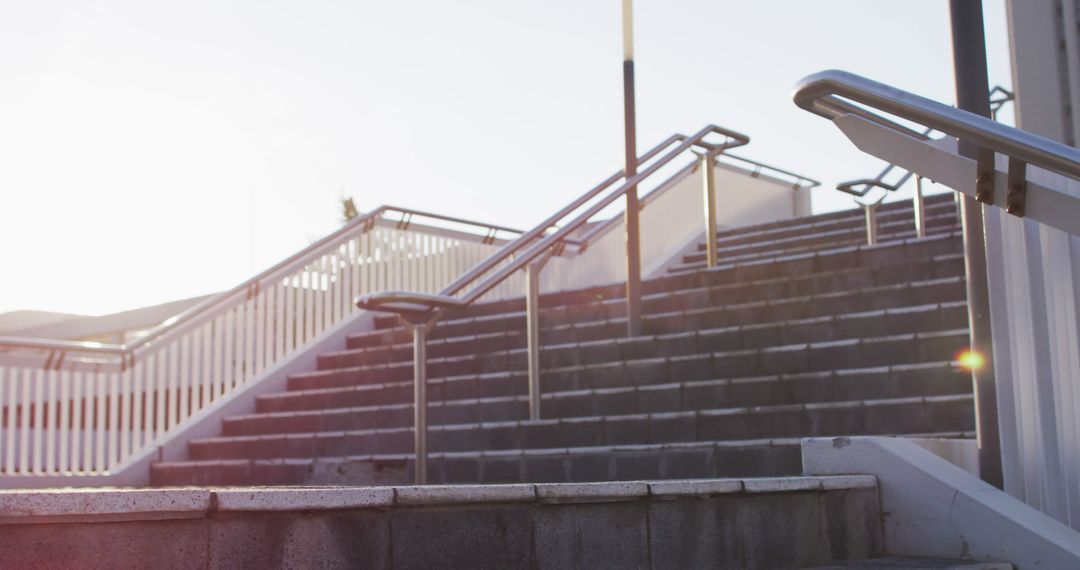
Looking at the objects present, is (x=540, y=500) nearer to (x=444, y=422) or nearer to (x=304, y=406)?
(x=444, y=422)

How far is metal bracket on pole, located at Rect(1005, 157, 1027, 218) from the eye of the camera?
2799mm

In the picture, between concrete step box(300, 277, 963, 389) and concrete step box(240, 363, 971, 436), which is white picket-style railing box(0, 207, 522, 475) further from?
concrete step box(300, 277, 963, 389)

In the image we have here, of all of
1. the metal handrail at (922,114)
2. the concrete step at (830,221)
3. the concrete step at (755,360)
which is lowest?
the concrete step at (755,360)

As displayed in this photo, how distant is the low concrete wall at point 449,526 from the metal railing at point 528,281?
242cm

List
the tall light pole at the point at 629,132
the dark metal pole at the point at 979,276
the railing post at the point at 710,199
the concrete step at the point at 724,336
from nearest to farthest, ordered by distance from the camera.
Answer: the dark metal pole at the point at 979,276
the concrete step at the point at 724,336
the tall light pole at the point at 629,132
the railing post at the point at 710,199

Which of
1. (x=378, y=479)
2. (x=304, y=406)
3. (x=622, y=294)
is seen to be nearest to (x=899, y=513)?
(x=378, y=479)

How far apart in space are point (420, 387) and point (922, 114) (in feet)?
11.0

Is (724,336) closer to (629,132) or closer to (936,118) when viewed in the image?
(629,132)

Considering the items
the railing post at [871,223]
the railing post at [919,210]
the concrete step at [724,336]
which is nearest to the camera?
the concrete step at [724,336]

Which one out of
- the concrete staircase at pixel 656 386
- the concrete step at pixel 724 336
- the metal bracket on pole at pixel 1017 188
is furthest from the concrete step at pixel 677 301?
the metal bracket on pole at pixel 1017 188

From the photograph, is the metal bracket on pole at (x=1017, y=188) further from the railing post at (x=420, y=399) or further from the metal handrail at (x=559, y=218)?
the metal handrail at (x=559, y=218)

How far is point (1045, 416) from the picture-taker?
3258 millimetres

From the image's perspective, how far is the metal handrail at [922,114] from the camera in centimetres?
258

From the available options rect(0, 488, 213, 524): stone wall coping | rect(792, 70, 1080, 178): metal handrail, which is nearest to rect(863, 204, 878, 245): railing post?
rect(792, 70, 1080, 178): metal handrail
